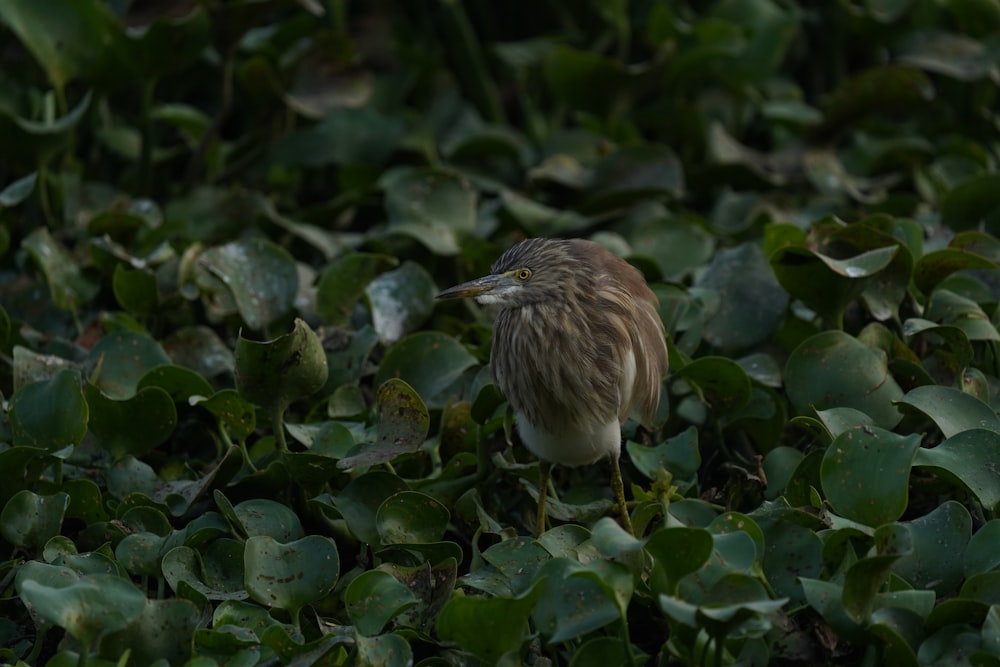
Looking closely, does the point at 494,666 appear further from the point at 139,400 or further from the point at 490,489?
the point at 139,400

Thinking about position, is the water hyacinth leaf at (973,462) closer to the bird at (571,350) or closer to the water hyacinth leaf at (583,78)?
the bird at (571,350)

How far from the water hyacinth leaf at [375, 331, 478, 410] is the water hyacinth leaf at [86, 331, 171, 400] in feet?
2.09

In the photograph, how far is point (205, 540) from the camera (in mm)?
3357

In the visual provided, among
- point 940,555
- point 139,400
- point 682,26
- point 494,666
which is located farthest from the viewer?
point 682,26

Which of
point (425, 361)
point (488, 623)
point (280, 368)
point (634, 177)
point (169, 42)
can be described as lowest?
point (634, 177)

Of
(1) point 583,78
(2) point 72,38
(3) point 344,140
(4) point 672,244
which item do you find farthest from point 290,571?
(1) point 583,78

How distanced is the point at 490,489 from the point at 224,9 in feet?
7.25

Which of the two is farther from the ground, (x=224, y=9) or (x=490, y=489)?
(x=224, y=9)

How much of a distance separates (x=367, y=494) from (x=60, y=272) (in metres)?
1.54

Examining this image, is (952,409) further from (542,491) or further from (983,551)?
(542,491)

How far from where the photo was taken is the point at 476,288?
363 centimetres

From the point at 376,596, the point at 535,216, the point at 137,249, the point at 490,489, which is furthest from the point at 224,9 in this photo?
the point at 376,596

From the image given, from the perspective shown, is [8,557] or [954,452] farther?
[8,557]

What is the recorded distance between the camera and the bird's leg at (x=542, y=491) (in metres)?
3.51
